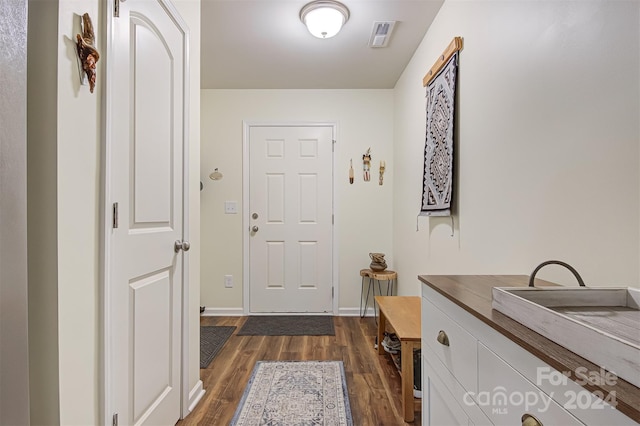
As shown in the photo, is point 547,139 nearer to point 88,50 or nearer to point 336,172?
point 88,50

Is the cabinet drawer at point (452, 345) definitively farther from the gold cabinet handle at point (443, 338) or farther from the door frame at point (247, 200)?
the door frame at point (247, 200)

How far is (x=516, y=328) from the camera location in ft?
2.11

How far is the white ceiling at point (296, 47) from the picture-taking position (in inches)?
81.3

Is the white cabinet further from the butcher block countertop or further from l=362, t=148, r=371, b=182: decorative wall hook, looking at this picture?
l=362, t=148, r=371, b=182: decorative wall hook

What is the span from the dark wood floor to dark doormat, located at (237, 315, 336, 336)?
0.08 meters

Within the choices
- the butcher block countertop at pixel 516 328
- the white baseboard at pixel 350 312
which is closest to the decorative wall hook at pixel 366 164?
the white baseboard at pixel 350 312

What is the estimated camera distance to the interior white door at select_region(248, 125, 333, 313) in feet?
11.2

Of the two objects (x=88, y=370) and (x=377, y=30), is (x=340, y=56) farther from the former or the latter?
(x=88, y=370)

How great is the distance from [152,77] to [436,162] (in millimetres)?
1645

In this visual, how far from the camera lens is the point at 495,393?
699 millimetres

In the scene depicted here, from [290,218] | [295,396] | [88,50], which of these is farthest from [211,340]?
[88,50]

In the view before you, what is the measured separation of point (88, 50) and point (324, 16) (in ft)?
4.93

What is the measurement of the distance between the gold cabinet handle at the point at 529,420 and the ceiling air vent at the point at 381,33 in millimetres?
2327

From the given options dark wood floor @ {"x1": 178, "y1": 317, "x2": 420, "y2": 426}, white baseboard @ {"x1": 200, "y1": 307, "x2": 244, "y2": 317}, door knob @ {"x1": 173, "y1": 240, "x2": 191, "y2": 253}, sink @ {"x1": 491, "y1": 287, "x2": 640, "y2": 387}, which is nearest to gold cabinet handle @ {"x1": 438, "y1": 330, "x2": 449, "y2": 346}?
sink @ {"x1": 491, "y1": 287, "x2": 640, "y2": 387}
